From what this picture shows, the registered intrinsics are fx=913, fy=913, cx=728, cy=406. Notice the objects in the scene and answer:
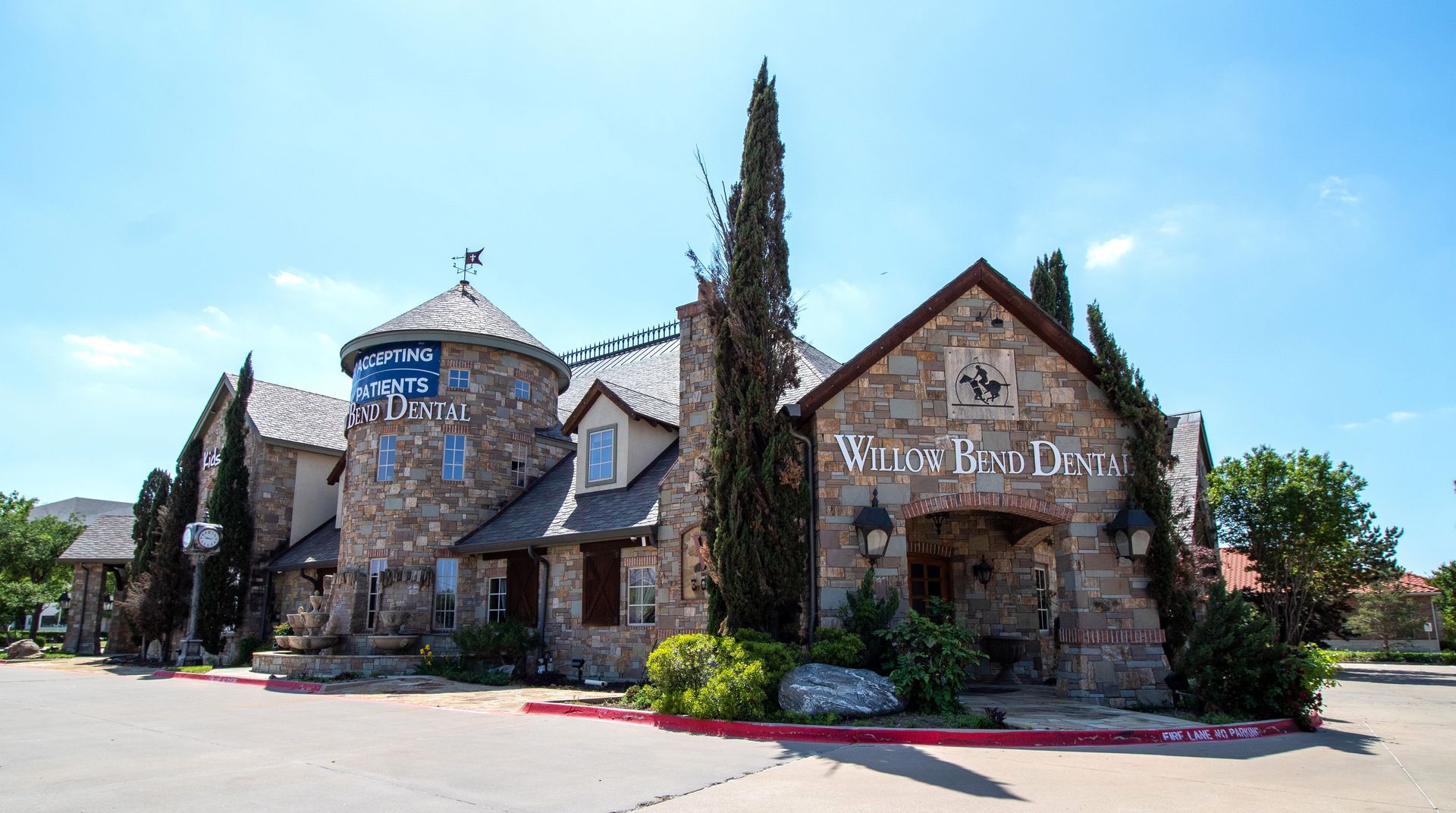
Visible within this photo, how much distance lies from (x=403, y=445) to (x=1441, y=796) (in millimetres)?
19107

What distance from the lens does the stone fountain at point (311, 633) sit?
19.2 metres

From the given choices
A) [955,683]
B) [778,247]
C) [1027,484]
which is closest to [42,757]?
[955,683]

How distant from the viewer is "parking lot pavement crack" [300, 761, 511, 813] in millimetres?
6289

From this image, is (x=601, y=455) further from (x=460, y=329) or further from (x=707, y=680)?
(x=707, y=680)

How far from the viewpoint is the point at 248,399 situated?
27.5 metres

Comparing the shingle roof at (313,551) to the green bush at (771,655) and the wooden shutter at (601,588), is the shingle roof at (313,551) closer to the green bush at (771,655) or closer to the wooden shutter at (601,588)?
the wooden shutter at (601,588)

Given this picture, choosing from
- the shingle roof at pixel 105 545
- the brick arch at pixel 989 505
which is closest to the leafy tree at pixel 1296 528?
the brick arch at pixel 989 505

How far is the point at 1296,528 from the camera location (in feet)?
78.0

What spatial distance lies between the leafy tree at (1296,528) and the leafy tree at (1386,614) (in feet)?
28.0

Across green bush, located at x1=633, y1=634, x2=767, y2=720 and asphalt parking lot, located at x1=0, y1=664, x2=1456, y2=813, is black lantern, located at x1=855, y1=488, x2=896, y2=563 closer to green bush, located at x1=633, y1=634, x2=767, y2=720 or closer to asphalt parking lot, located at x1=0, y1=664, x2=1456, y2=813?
green bush, located at x1=633, y1=634, x2=767, y2=720

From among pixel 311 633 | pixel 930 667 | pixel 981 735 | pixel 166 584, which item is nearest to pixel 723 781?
pixel 981 735

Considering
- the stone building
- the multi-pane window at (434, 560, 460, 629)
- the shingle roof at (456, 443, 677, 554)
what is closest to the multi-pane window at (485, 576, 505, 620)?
the stone building

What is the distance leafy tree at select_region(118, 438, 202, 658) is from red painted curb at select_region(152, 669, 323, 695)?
4197 mm

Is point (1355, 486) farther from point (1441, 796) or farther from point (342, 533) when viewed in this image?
point (342, 533)
